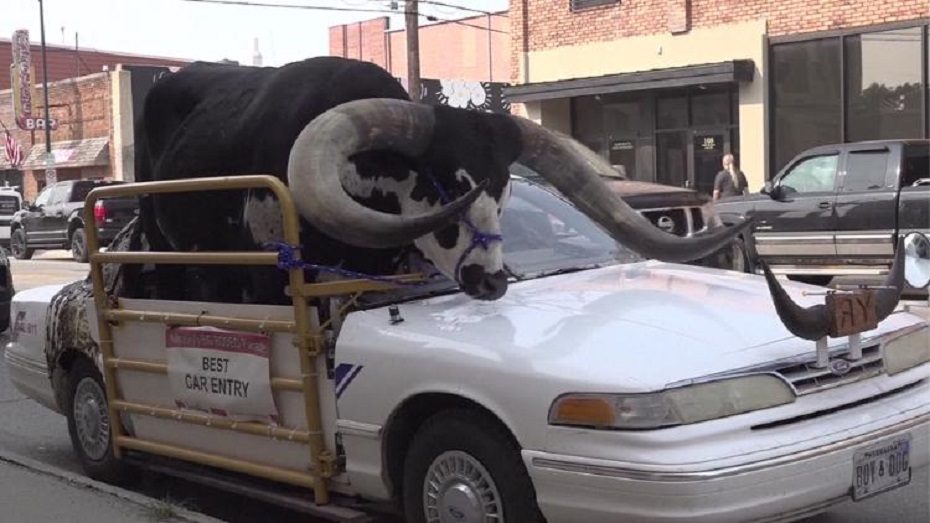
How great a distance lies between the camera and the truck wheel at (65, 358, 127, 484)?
646 centimetres

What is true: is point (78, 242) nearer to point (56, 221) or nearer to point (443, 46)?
point (56, 221)

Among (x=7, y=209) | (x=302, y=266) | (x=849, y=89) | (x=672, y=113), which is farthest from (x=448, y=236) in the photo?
(x=7, y=209)

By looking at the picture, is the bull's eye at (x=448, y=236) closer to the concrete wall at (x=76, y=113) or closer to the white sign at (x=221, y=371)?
the white sign at (x=221, y=371)

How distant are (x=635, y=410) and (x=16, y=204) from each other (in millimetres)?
31702

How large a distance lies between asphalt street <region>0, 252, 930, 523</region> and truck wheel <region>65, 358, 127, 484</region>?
0.21 m

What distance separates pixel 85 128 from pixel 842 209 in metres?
31.9

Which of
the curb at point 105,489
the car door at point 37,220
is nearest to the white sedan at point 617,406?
the curb at point 105,489

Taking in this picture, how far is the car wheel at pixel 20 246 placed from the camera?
2881 cm

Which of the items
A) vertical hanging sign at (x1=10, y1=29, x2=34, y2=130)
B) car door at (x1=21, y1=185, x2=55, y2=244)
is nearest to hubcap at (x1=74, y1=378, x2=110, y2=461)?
car door at (x1=21, y1=185, x2=55, y2=244)

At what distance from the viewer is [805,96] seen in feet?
70.3

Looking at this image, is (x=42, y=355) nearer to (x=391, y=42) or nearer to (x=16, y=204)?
(x=16, y=204)

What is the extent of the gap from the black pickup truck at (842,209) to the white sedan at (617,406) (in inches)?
357

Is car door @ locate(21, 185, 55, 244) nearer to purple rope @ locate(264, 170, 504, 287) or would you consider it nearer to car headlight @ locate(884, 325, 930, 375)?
purple rope @ locate(264, 170, 504, 287)

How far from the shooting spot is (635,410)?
391cm
